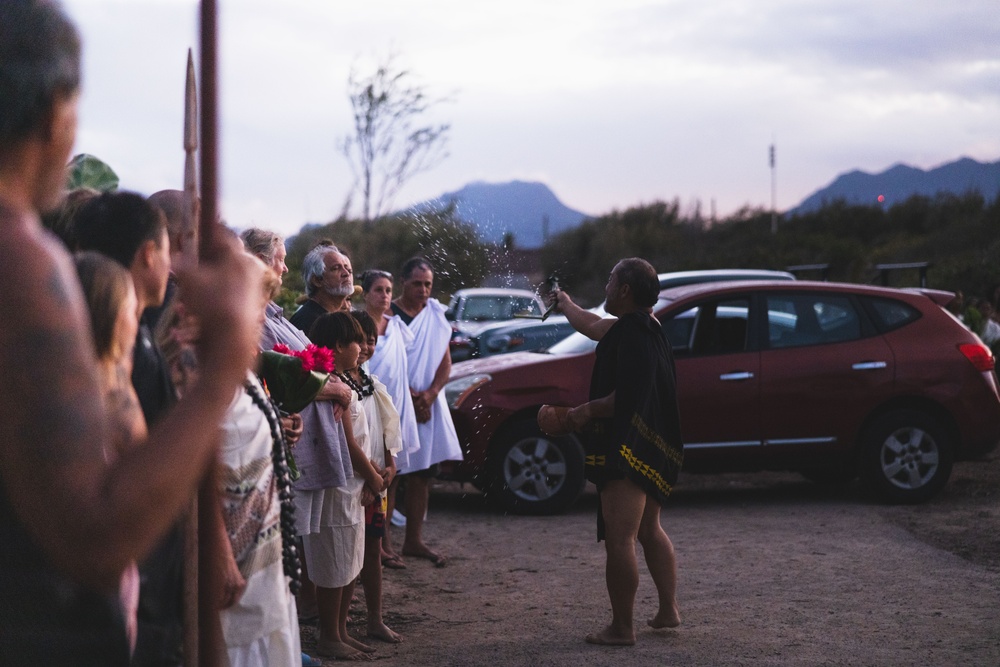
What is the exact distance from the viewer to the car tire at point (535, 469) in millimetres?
9484

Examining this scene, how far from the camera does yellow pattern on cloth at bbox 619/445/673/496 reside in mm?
5762

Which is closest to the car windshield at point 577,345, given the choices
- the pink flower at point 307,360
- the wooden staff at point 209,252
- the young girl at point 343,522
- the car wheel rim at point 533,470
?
the car wheel rim at point 533,470

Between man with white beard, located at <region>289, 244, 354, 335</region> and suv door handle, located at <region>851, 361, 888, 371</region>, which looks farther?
suv door handle, located at <region>851, 361, 888, 371</region>

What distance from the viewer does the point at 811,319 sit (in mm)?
9977

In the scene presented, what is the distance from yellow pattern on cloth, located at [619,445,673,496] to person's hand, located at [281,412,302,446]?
1.95 m

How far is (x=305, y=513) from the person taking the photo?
205 inches

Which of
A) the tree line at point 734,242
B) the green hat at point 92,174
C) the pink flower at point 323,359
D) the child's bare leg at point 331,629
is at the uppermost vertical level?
the tree line at point 734,242

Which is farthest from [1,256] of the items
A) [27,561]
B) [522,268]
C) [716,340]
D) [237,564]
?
[522,268]

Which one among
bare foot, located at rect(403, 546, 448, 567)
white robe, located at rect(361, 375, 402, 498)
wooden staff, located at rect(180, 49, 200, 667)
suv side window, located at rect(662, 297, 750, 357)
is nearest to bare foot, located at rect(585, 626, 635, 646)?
white robe, located at rect(361, 375, 402, 498)

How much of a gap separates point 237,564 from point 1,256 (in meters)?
1.95

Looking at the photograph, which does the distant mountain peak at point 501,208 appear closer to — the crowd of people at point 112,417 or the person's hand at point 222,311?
the crowd of people at point 112,417

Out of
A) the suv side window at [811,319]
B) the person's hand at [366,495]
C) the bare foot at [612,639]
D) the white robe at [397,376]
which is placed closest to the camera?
the person's hand at [366,495]

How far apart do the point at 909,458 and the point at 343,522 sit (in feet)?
20.3

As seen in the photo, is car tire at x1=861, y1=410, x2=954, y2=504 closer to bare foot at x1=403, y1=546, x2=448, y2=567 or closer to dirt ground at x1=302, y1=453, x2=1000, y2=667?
dirt ground at x1=302, y1=453, x2=1000, y2=667
